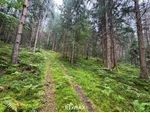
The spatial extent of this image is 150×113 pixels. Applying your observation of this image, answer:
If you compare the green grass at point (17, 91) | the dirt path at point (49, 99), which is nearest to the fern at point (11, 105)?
the green grass at point (17, 91)

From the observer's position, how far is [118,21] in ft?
77.8

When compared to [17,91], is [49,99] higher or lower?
lower

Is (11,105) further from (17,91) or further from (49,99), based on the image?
(17,91)

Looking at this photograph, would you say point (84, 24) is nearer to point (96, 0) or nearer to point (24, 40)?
point (96, 0)

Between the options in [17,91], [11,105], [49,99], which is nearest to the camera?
[11,105]

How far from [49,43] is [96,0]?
42.3m

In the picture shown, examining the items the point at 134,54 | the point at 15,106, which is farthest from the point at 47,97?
the point at 134,54

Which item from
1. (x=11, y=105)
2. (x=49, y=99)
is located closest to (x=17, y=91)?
(x=49, y=99)

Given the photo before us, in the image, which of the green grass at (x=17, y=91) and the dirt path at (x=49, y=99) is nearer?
the green grass at (x=17, y=91)

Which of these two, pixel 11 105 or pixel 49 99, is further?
pixel 49 99

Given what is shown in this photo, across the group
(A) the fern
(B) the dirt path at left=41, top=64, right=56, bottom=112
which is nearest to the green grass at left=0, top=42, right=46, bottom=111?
(A) the fern

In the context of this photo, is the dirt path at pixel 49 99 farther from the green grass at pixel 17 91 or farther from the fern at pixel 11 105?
the fern at pixel 11 105

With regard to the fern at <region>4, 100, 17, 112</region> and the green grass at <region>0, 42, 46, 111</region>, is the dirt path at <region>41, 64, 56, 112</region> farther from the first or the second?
the fern at <region>4, 100, 17, 112</region>

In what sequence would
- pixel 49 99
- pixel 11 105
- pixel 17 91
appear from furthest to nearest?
pixel 17 91 → pixel 49 99 → pixel 11 105
